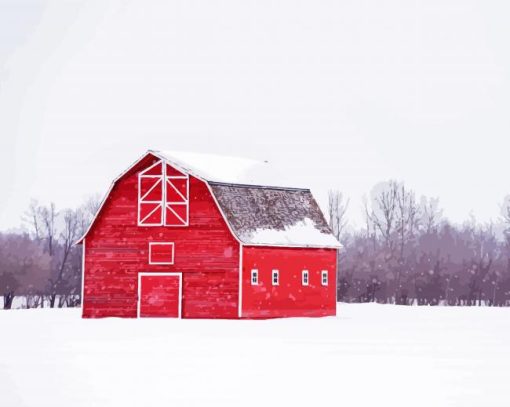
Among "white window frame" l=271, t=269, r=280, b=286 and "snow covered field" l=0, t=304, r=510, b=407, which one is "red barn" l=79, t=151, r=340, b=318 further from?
"snow covered field" l=0, t=304, r=510, b=407

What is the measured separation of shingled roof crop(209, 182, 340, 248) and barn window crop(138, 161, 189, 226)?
1415 mm

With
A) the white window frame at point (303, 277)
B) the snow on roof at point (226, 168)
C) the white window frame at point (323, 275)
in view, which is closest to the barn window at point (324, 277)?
the white window frame at point (323, 275)

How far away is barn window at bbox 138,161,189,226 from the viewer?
50.0m

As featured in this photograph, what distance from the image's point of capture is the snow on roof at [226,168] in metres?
50.5

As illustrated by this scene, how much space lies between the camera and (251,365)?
2456 centimetres

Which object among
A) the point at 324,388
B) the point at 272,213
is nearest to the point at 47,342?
the point at 324,388

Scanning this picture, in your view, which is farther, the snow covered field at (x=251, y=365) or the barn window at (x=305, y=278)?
the barn window at (x=305, y=278)

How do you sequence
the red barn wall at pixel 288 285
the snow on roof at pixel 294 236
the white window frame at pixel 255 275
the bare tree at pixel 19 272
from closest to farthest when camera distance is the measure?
the red barn wall at pixel 288 285
the white window frame at pixel 255 275
the snow on roof at pixel 294 236
the bare tree at pixel 19 272

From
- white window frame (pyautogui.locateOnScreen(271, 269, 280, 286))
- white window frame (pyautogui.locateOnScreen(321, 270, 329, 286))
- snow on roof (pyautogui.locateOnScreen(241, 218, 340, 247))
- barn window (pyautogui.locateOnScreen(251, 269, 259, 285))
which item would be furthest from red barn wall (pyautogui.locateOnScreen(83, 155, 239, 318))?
white window frame (pyautogui.locateOnScreen(321, 270, 329, 286))

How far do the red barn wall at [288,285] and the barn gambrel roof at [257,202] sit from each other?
1.55 ft

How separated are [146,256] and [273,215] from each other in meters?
5.99

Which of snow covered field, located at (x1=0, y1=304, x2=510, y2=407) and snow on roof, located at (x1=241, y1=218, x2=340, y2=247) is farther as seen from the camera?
snow on roof, located at (x1=241, y1=218, x2=340, y2=247)

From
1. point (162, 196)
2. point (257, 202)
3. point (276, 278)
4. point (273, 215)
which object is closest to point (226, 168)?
point (257, 202)

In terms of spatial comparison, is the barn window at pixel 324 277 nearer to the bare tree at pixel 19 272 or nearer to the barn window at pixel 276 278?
the barn window at pixel 276 278
